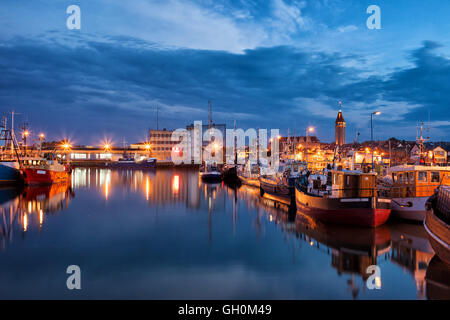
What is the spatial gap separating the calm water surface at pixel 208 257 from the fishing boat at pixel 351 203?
25.7 inches

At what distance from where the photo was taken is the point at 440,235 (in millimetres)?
11414

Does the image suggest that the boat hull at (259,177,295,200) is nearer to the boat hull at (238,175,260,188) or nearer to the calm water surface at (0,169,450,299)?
the calm water surface at (0,169,450,299)

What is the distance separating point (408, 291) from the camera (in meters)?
10.3

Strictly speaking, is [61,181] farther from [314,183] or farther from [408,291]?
[408,291]

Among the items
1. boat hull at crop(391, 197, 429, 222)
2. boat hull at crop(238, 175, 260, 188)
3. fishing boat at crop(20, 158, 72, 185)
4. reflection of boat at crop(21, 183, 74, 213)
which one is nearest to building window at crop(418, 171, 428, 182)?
boat hull at crop(391, 197, 429, 222)

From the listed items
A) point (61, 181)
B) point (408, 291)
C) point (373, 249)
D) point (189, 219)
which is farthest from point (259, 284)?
point (61, 181)

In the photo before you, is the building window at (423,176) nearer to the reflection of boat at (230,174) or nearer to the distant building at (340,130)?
the reflection of boat at (230,174)

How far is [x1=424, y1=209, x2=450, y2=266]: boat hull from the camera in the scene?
430 inches

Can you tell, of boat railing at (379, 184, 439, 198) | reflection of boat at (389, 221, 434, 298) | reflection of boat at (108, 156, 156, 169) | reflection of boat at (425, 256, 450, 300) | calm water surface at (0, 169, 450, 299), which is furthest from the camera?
reflection of boat at (108, 156, 156, 169)

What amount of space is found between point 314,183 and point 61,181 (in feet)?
131

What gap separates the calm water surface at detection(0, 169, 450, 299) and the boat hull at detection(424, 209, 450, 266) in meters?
0.61

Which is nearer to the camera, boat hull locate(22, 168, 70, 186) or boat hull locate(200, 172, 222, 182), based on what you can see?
boat hull locate(22, 168, 70, 186)
